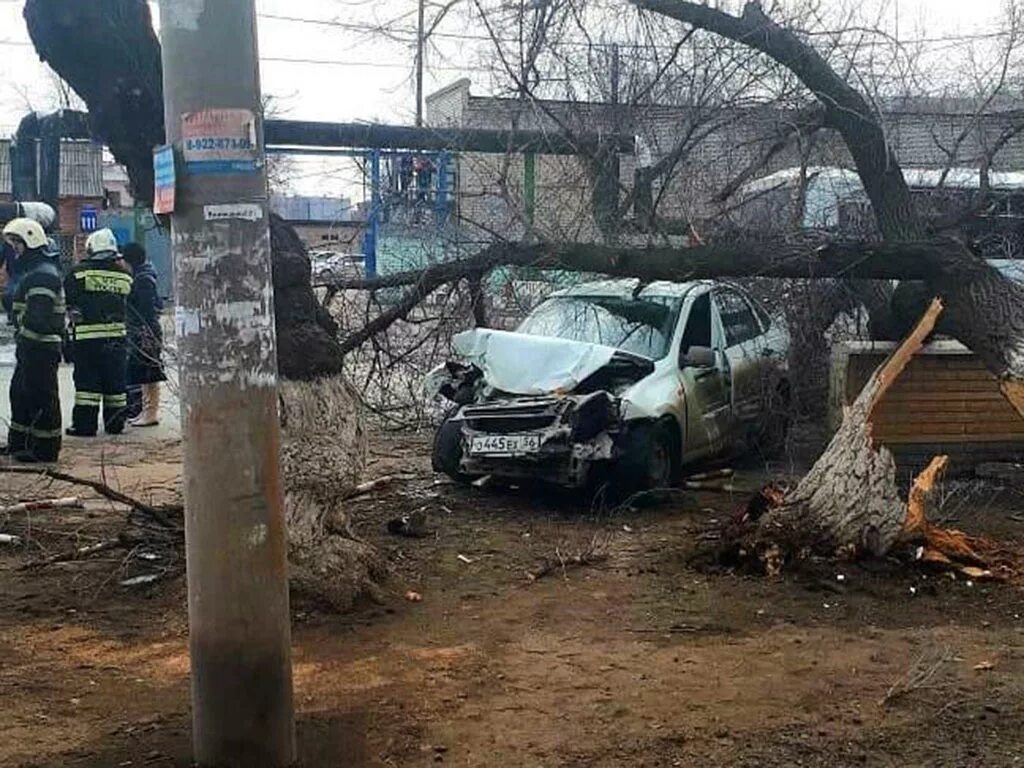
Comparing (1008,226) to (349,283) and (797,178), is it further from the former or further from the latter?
(349,283)

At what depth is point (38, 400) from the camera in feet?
32.7

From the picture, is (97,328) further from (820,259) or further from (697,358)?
(820,259)

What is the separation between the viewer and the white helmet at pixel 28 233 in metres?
10.1

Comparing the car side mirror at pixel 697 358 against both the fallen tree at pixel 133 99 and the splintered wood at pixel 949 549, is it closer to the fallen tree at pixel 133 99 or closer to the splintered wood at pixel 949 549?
the splintered wood at pixel 949 549

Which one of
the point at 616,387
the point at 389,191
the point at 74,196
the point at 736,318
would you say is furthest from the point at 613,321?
the point at 74,196

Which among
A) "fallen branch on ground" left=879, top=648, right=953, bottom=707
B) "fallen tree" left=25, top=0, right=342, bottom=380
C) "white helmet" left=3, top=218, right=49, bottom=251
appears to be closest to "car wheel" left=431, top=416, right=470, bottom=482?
"fallen tree" left=25, top=0, right=342, bottom=380

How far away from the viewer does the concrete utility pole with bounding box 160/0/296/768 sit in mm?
3721

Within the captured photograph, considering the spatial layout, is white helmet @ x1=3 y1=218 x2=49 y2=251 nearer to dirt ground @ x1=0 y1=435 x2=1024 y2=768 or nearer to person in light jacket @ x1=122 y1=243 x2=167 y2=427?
person in light jacket @ x1=122 y1=243 x2=167 y2=427

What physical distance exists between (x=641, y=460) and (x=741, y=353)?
1.98 meters

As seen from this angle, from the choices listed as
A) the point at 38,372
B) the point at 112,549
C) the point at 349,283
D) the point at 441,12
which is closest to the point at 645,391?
the point at 349,283

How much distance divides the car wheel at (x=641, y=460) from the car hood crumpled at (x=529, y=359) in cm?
53

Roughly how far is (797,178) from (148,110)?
537cm

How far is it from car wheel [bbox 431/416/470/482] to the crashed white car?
11 millimetres

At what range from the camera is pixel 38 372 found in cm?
998
